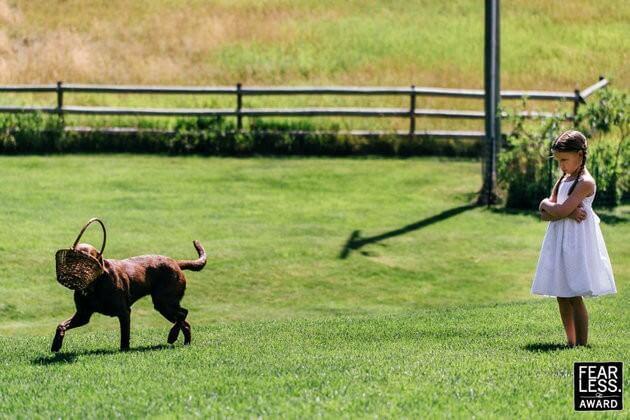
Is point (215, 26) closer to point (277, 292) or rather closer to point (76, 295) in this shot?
point (277, 292)

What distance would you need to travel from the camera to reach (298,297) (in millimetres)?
17062

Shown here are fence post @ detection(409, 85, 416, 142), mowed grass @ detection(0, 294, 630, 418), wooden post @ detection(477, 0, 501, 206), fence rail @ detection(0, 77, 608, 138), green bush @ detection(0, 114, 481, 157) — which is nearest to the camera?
mowed grass @ detection(0, 294, 630, 418)

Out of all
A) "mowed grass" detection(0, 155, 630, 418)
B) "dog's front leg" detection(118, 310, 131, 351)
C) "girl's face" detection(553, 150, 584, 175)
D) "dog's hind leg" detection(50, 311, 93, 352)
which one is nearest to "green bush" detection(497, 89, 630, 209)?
"mowed grass" detection(0, 155, 630, 418)

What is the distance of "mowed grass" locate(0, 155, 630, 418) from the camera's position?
357 inches

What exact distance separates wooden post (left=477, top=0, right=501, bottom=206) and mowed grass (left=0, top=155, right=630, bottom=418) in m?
0.47

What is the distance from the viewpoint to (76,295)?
11219 millimetres

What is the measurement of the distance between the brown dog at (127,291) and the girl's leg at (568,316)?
3356mm

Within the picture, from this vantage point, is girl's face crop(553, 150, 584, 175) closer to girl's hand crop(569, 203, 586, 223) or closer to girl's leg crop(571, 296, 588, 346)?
girl's hand crop(569, 203, 586, 223)

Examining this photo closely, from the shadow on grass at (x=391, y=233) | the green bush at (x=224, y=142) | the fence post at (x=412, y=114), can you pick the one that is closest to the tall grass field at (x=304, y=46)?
the fence post at (x=412, y=114)

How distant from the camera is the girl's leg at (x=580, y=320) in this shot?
35.5ft

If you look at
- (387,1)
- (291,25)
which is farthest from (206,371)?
(387,1)

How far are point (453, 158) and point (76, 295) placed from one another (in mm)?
17162

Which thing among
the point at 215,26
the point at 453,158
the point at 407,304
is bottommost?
the point at 407,304

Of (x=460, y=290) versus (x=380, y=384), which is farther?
(x=460, y=290)
